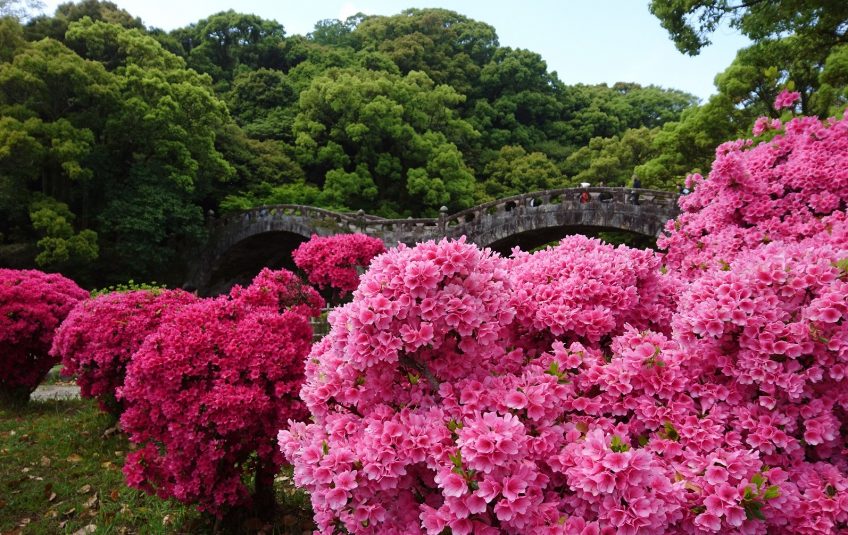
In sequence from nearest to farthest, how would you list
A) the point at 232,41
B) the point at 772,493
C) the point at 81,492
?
the point at 772,493 < the point at 81,492 < the point at 232,41

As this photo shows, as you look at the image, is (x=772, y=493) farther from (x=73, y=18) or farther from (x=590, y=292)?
(x=73, y=18)

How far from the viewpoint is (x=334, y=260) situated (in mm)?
10594

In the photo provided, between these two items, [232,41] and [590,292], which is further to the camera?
[232,41]

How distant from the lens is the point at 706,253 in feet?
16.1

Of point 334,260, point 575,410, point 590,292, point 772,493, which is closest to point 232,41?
point 334,260

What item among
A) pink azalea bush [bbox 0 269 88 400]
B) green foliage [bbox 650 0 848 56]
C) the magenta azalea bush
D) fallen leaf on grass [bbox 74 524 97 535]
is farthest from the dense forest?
pink azalea bush [bbox 0 269 88 400]

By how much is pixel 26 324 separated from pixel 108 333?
3.34 meters

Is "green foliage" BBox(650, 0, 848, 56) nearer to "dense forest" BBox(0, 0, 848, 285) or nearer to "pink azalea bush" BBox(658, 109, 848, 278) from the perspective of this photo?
"dense forest" BBox(0, 0, 848, 285)

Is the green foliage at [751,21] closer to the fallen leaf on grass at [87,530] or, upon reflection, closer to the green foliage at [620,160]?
the fallen leaf on grass at [87,530]

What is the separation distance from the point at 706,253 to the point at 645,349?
2.96m

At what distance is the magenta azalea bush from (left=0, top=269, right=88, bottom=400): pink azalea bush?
24.2 ft

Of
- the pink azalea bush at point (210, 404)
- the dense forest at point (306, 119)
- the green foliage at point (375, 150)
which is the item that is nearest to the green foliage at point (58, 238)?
the dense forest at point (306, 119)

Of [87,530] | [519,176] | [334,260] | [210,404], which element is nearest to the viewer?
[210,404]

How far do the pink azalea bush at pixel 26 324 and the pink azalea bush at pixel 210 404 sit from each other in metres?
5.13
